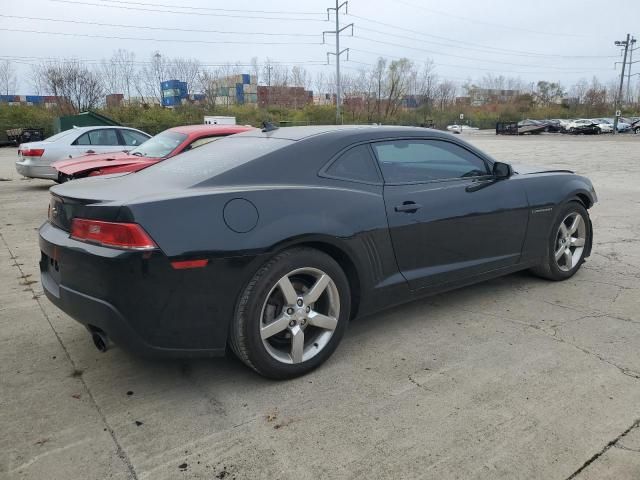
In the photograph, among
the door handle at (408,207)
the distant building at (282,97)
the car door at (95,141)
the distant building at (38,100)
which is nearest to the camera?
the door handle at (408,207)

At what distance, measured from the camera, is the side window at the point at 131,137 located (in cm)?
1126

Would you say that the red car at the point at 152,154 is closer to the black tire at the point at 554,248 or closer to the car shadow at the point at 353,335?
the car shadow at the point at 353,335

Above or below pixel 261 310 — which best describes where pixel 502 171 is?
above

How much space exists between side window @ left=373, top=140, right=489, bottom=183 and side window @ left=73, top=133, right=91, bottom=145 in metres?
9.32

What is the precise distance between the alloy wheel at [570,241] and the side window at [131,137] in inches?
369

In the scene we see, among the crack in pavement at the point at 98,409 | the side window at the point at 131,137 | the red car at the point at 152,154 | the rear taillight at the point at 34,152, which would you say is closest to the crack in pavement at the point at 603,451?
the crack in pavement at the point at 98,409

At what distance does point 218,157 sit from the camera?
339 cm

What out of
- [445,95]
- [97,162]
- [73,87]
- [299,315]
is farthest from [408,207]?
[445,95]

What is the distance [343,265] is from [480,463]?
4.55 ft

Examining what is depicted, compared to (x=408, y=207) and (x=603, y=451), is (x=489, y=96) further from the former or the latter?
(x=603, y=451)

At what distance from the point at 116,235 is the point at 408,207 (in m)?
1.85

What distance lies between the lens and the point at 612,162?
17.3 meters

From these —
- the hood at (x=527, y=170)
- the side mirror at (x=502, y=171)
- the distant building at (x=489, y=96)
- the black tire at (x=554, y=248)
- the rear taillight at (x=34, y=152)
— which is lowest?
the black tire at (x=554, y=248)

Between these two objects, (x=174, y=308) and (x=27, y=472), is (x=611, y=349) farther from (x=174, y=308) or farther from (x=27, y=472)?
(x=27, y=472)
